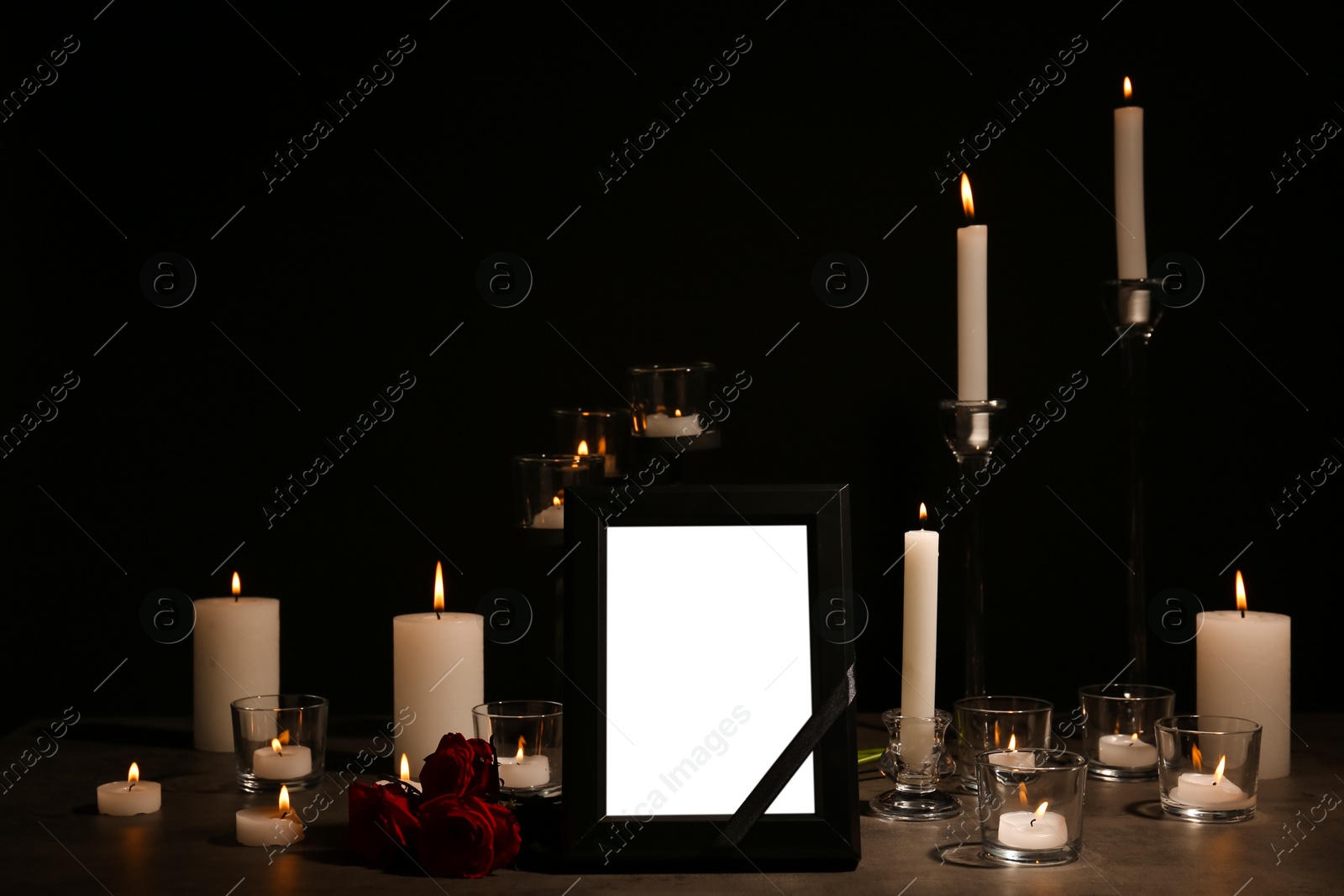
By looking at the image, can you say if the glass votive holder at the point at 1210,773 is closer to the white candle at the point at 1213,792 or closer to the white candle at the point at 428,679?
the white candle at the point at 1213,792

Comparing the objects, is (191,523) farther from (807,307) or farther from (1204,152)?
(1204,152)

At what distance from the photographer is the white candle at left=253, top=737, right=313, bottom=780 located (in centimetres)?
105

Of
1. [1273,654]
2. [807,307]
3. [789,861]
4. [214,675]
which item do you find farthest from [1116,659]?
[214,675]

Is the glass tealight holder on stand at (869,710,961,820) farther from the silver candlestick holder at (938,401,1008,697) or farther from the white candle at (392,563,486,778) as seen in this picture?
the white candle at (392,563,486,778)

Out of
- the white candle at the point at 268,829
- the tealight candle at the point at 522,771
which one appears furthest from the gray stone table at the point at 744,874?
the tealight candle at the point at 522,771

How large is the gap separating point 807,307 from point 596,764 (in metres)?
0.63

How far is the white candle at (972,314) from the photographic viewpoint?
111 centimetres

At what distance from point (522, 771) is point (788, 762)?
226 millimetres

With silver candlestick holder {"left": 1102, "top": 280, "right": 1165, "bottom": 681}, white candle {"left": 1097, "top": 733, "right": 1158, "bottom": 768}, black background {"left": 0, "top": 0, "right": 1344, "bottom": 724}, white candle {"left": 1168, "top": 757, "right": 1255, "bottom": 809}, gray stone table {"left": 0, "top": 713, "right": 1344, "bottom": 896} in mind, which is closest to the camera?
gray stone table {"left": 0, "top": 713, "right": 1344, "bottom": 896}

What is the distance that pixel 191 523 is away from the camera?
54.4 inches

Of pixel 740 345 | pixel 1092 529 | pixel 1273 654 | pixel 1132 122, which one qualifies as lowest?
pixel 1273 654

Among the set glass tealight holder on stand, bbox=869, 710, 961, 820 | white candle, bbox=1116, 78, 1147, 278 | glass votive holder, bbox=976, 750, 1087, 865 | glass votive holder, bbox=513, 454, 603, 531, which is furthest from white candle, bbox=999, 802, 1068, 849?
white candle, bbox=1116, 78, 1147, 278

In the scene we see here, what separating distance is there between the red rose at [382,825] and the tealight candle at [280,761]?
0.19m

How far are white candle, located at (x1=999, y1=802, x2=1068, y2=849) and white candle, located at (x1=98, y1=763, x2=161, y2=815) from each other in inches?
26.0
